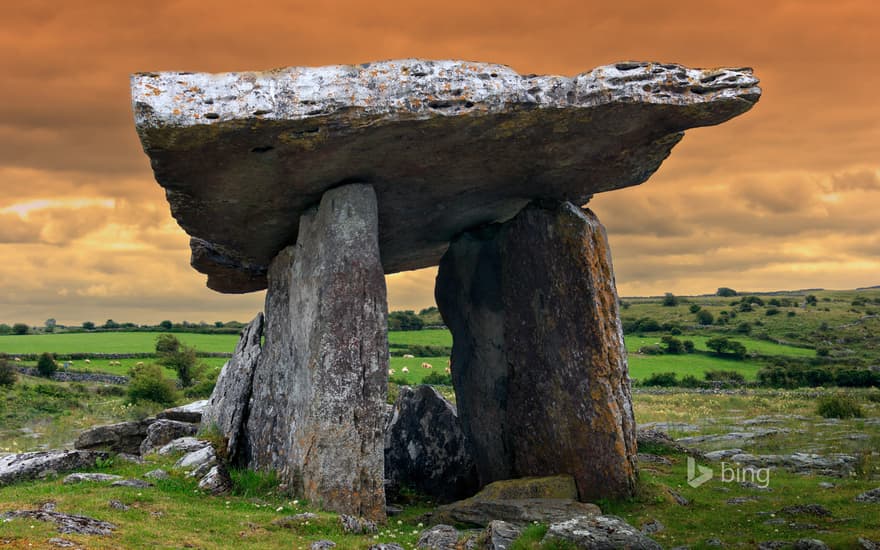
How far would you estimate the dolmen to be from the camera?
38.5 ft

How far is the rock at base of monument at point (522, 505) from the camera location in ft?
41.9

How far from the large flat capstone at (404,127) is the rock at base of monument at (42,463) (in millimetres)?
4738

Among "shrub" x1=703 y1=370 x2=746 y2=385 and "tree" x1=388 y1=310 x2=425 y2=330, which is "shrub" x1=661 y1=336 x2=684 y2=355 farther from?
"tree" x1=388 y1=310 x2=425 y2=330

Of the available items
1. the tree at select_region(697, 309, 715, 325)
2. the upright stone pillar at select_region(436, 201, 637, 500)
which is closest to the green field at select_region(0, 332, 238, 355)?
A: the upright stone pillar at select_region(436, 201, 637, 500)

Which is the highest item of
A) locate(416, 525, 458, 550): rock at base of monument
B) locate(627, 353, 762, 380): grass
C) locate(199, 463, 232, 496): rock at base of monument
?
locate(199, 463, 232, 496): rock at base of monument

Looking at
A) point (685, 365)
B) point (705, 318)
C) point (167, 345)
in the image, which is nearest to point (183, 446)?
point (167, 345)

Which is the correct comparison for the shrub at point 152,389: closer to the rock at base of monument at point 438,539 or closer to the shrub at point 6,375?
the shrub at point 6,375

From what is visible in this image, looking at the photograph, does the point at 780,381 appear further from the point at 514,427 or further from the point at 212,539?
the point at 212,539

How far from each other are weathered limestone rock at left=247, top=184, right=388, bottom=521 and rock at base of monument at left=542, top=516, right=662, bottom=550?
401 centimetres

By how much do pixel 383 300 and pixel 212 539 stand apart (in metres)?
4.82

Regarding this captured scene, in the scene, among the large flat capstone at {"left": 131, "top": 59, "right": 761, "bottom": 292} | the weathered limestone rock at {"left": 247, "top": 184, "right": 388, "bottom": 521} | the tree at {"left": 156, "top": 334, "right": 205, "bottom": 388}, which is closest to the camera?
the large flat capstone at {"left": 131, "top": 59, "right": 761, "bottom": 292}

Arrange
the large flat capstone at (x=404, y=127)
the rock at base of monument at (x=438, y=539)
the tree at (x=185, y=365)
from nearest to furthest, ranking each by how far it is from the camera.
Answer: the rock at base of monument at (x=438, y=539), the large flat capstone at (x=404, y=127), the tree at (x=185, y=365)

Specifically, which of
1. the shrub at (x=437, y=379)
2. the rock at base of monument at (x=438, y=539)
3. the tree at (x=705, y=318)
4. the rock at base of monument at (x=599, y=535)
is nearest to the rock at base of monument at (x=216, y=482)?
the rock at base of monument at (x=438, y=539)

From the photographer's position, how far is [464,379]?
723 inches
